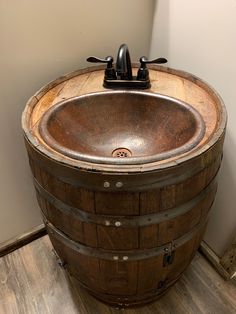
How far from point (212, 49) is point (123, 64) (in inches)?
12.1

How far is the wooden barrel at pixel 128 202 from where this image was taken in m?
0.68

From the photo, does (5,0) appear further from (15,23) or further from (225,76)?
(225,76)

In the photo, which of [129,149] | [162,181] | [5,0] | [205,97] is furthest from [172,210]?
[5,0]

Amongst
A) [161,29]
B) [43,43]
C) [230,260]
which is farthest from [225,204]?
[43,43]

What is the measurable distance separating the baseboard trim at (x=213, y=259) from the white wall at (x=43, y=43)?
86 cm

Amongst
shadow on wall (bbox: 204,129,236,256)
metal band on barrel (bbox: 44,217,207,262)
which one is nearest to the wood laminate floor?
shadow on wall (bbox: 204,129,236,256)

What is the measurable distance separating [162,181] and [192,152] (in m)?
0.11

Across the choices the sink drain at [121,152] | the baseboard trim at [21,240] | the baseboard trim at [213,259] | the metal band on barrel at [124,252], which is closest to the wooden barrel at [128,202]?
the metal band on barrel at [124,252]

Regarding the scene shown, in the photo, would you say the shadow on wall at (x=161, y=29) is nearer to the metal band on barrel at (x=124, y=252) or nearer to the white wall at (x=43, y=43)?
the white wall at (x=43, y=43)

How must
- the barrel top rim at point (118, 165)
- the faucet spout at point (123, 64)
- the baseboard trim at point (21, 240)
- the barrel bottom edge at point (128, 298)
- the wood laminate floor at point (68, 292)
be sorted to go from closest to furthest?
the barrel top rim at point (118, 165) < the faucet spout at point (123, 64) < the barrel bottom edge at point (128, 298) < the wood laminate floor at point (68, 292) < the baseboard trim at point (21, 240)

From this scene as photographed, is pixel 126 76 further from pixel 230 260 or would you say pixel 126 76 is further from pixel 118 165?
pixel 230 260

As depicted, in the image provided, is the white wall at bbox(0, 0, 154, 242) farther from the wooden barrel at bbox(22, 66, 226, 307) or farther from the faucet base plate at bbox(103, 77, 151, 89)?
the faucet base plate at bbox(103, 77, 151, 89)

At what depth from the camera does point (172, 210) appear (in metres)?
0.74

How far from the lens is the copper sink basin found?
87 cm
